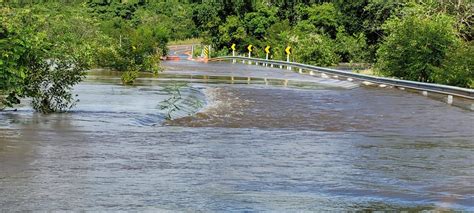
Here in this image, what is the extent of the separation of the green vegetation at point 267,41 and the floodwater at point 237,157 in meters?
1.28

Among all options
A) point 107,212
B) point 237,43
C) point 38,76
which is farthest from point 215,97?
point 237,43

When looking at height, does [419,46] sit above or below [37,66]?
above

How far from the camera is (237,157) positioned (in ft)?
44.2

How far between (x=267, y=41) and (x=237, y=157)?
67860 millimetres

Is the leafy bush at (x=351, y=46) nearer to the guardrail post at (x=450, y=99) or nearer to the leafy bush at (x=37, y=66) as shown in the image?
the guardrail post at (x=450, y=99)

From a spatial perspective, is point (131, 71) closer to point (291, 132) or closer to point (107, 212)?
point (291, 132)

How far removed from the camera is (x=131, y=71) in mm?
34844

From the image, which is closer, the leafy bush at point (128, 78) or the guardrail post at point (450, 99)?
the guardrail post at point (450, 99)

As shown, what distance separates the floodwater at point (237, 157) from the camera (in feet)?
31.5

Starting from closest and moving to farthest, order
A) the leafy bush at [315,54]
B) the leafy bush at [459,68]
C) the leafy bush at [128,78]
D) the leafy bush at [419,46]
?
the leafy bush at [459,68]
the leafy bush at [128,78]
the leafy bush at [419,46]
the leafy bush at [315,54]

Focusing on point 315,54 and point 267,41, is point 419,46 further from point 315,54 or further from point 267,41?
point 267,41

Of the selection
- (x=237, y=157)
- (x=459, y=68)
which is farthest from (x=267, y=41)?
(x=237, y=157)

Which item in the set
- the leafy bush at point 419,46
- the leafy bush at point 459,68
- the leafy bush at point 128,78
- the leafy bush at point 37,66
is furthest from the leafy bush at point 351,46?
the leafy bush at point 37,66

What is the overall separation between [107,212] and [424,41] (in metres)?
31.4
